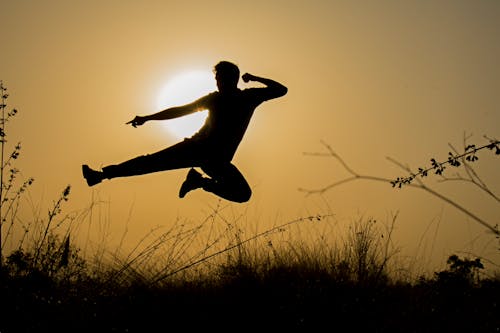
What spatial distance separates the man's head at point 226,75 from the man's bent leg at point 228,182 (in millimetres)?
840

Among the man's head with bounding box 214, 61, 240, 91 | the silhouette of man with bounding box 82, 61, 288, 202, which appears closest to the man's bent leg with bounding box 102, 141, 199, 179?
the silhouette of man with bounding box 82, 61, 288, 202

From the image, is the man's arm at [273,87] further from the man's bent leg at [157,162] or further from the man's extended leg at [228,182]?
the man's bent leg at [157,162]

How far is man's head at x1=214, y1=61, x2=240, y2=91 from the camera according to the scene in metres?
5.54

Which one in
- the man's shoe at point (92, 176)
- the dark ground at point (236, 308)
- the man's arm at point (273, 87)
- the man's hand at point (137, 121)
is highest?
the man's arm at point (273, 87)

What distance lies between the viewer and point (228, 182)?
5.39 m

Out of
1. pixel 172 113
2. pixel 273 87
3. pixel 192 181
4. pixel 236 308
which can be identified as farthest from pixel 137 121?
pixel 236 308

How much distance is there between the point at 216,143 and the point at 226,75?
0.77 metres

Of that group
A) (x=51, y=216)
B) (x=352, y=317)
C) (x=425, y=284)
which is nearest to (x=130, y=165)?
(x=51, y=216)

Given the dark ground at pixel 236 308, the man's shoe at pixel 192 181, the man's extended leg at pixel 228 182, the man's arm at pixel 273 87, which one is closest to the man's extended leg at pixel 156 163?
the man's extended leg at pixel 228 182

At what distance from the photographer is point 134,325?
11.5 feet

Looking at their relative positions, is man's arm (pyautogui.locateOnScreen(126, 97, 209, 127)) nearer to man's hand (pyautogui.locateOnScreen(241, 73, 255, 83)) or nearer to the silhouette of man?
the silhouette of man

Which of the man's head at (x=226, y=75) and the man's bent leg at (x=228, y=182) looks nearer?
the man's bent leg at (x=228, y=182)

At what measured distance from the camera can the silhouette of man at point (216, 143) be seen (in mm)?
5207

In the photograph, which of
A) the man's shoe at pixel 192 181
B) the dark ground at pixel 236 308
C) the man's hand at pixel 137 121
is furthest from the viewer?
the man's shoe at pixel 192 181
